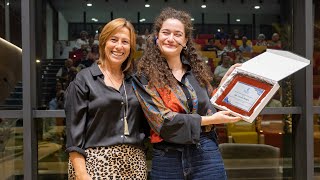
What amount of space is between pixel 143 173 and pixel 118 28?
0.80m

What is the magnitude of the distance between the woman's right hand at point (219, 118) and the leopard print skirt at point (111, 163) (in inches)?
17.3

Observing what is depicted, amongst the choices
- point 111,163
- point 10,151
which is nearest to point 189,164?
point 111,163

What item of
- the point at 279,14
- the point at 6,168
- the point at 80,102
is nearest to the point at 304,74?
the point at 279,14

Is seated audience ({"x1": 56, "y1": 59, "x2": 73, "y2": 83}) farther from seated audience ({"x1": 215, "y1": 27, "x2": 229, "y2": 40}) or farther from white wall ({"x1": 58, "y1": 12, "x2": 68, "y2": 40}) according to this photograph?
seated audience ({"x1": 215, "y1": 27, "x2": 229, "y2": 40})

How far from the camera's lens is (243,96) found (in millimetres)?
2262

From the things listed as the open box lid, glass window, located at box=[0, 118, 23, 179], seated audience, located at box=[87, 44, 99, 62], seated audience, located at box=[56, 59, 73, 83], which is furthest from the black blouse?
seated audience, located at box=[87, 44, 99, 62]

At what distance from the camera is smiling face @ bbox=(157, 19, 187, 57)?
7.60 ft

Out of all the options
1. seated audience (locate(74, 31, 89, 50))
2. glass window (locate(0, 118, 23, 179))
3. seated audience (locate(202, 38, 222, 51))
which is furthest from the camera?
seated audience (locate(202, 38, 222, 51))

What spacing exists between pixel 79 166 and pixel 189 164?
1.89ft

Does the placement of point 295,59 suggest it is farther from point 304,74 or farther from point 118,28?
point 304,74

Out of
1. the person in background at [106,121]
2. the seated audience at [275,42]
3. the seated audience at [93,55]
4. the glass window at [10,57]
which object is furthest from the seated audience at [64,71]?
the seated audience at [275,42]

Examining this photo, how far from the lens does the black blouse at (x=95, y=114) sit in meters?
Result: 2.30

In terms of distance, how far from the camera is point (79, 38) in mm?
4031

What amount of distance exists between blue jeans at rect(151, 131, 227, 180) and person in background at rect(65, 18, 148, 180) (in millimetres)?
137
